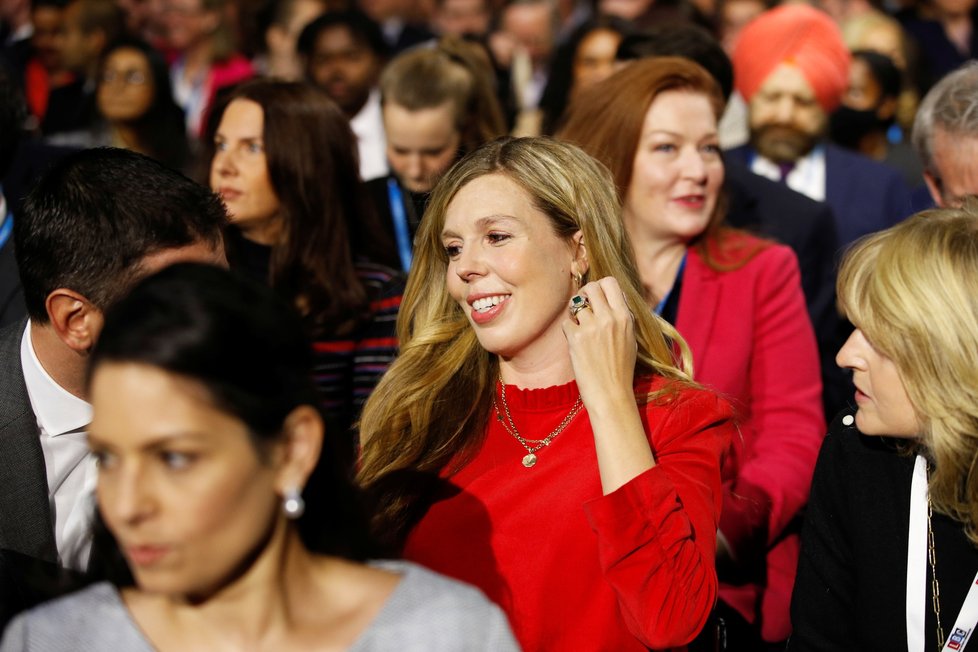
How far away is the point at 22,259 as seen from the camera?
10.0 feet

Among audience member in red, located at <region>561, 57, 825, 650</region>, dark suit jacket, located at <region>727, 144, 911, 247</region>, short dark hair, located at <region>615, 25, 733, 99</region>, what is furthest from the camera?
dark suit jacket, located at <region>727, 144, 911, 247</region>

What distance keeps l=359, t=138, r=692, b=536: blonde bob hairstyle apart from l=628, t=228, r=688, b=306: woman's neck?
2.67 ft

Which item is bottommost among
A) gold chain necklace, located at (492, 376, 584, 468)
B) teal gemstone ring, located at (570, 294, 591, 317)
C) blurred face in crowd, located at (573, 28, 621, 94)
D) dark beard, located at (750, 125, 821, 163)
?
gold chain necklace, located at (492, 376, 584, 468)

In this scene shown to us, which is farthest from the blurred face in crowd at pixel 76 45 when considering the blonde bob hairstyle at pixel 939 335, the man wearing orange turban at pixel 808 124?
the blonde bob hairstyle at pixel 939 335

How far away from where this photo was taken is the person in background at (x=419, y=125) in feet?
17.8

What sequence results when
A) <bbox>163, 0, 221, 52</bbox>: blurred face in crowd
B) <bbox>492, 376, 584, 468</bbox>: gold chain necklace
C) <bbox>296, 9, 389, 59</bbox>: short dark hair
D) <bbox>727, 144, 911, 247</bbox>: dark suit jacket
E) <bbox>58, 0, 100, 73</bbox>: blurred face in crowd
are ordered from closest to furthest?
<bbox>492, 376, 584, 468</bbox>: gold chain necklace → <bbox>727, 144, 911, 247</bbox>: dark suit jacket → <bbox>296, 9, 389, 59</bbox>: short dark hair → <bbox>58, 0, 100, 73</bbox>: blurred face in crowd → <bbox>163, 0, 221, 52</bbox>: blurred face in crowd

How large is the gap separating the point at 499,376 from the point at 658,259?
113cm

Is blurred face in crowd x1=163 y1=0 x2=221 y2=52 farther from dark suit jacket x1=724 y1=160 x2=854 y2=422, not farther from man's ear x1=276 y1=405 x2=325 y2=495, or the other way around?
man's ear x1=276 y1=405 x2=325 y2=495

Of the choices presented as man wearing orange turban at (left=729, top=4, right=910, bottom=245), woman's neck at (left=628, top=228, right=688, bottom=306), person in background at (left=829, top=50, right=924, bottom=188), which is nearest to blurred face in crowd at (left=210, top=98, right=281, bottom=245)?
woman's neck at (left=628, top=228, right=688, bottom=306)

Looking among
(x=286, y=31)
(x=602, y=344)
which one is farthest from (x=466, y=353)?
(x=286, y=31)

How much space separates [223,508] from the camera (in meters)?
1.97

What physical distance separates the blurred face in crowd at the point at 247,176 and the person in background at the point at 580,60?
7.24 feet

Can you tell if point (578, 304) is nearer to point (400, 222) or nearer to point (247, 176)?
point (247, 176)

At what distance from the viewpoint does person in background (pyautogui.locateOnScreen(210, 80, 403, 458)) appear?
4297 mm
